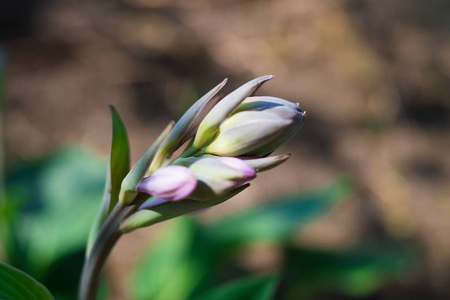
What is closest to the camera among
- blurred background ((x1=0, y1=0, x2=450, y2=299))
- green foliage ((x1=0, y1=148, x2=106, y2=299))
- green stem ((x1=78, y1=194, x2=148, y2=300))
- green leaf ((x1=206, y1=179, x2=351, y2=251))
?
green stem ((x1=78, y1=194, x2=148, y2=300))

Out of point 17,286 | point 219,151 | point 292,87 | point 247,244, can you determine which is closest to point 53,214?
point 247,244

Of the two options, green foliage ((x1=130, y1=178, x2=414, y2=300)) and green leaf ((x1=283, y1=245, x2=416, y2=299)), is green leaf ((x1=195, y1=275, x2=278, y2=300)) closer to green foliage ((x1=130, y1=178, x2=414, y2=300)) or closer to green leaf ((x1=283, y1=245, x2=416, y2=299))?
green foliage ((x1=130, y1=178, x2=414, y2=300))

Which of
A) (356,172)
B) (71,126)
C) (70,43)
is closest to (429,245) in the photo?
(356,172)

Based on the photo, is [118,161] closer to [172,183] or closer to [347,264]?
[172,183]

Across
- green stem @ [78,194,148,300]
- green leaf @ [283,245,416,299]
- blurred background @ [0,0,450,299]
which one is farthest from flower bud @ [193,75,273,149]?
blurred background @ [0,0,450,299]

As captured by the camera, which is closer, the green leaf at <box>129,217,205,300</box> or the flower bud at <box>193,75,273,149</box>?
the flower bud at <box>193,75,273,149</box>

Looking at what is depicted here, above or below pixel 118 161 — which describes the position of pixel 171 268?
below

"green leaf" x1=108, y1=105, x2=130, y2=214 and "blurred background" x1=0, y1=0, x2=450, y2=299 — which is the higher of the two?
"green leaf" x1=108, y1=105, x2=130, y2=214
